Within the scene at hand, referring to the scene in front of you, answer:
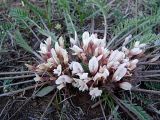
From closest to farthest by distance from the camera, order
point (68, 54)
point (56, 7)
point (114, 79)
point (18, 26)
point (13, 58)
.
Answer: point (114, 79)
point (68, 54)
point (13, 58)
point (18, 26)
point (56, 7)

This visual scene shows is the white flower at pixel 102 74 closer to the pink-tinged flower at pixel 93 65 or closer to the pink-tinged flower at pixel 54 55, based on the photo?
the pink-tinged flower at pixel 93 65

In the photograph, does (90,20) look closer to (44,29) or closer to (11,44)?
(44,29)

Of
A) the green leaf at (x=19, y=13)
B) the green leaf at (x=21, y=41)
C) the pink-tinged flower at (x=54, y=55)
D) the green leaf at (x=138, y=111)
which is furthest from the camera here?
the green leaf at (x=19, y=13)

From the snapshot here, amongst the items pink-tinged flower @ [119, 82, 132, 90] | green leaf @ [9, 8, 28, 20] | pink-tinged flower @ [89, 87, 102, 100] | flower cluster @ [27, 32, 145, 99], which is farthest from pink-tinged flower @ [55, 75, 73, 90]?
green leaf @ [9, 8, 28, 20]

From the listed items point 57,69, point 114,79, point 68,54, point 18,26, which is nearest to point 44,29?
point 18,26

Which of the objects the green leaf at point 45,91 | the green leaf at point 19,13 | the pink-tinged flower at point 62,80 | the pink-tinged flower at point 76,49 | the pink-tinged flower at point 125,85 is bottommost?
the green leaf at point 45,91

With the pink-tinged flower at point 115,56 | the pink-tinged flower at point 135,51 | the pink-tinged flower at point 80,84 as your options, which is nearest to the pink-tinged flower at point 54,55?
the pink-tinged flower at point 80,84

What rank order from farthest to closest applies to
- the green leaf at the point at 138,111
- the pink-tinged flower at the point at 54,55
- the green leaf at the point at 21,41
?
1. the green leaf at the point at 21,41
2. the pink-tinged flower at the point at 54,55
3. the green leaf at the point at 138,111

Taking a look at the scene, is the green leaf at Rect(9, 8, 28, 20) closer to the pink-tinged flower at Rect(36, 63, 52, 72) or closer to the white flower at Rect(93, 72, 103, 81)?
the pink-tinged flower at Rect(36, 63, 52, 72)

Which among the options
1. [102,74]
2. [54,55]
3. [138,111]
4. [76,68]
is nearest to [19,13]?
[54,55]
